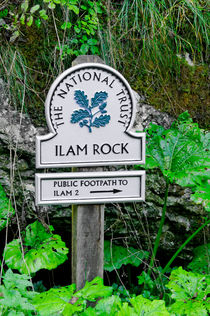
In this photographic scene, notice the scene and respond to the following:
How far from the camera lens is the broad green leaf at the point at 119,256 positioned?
9.72 feet

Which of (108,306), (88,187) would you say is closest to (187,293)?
(108,306)

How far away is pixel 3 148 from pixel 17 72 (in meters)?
0.57

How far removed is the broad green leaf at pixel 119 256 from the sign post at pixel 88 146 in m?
0.87

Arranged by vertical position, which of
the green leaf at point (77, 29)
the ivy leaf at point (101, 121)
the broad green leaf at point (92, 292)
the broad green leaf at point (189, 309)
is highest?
the green leaf at point (77, 29)

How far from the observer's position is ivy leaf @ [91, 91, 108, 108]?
1.98m

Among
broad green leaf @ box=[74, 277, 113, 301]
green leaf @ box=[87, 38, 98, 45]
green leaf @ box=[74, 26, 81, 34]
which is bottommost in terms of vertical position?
broad green leaf @ box=[74, 277, 113, 301]

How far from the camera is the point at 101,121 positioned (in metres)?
2.01

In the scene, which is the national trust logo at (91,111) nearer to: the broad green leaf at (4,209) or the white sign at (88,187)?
the white sign at (88,187)

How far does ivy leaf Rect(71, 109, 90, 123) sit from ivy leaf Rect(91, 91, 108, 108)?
0.18 ft

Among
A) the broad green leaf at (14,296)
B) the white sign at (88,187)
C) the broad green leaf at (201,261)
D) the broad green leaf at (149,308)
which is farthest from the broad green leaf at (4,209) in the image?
the broad green leaf at (201,261)

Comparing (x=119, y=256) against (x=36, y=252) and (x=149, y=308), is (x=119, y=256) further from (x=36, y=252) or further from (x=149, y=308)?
(x=149, y=308)

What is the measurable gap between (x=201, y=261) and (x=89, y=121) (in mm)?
1642

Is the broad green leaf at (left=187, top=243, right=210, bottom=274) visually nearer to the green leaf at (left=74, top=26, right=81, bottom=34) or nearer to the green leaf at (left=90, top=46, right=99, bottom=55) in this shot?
the green leaf at (left=90, top=46, right=99, bottom=55)

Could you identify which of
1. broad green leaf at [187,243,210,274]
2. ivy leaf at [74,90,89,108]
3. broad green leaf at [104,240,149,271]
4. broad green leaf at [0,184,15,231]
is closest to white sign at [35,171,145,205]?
ivy leaf at [74,90,89,108]
